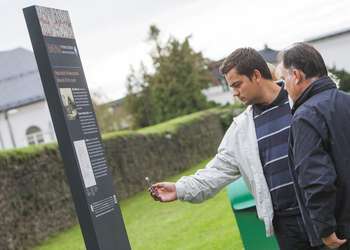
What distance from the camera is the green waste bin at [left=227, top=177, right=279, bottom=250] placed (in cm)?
633

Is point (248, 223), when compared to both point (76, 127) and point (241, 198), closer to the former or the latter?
point (241, 198)

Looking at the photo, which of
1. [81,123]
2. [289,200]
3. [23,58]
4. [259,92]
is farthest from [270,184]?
[23,58]

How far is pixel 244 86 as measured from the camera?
426 centimetres

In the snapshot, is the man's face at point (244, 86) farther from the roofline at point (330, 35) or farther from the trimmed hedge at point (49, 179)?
the roofline at point (330, 35)

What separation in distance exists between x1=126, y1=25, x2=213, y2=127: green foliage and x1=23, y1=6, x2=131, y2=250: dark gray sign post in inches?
1649

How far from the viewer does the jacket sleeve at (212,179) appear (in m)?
4.48

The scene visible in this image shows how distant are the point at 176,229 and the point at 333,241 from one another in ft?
27.8

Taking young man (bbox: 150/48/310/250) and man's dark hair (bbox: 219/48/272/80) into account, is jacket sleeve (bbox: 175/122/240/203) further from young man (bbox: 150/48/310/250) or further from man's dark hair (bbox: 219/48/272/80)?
man's dark hair (bbox: 219/48/272/80)

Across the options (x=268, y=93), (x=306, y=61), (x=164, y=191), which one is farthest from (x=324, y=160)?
(x=164, y=191)

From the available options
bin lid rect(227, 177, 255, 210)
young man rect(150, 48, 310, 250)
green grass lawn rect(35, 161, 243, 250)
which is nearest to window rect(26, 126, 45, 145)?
green grass lawn rect(35, 161, 243, 250)

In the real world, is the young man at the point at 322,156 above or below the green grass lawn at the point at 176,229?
above

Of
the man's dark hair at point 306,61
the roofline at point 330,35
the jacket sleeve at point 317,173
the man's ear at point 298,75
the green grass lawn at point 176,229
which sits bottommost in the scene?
the green grass lawn at point 176,229

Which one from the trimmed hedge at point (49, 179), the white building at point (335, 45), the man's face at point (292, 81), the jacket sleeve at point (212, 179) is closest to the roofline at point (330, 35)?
the white building at point (335, 45)

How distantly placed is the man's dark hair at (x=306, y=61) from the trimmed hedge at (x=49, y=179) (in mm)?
10056
